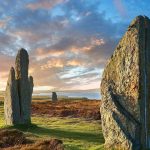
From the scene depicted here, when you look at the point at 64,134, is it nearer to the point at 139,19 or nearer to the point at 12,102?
the point at 12,102

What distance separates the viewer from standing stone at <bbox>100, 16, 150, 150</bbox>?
19.6m

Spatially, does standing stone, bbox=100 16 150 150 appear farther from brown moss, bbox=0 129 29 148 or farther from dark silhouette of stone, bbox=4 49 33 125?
dark silhouette of stone, bbox=4 49 33 125

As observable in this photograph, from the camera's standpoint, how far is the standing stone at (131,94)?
19.6 meters

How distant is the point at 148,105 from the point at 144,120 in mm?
757

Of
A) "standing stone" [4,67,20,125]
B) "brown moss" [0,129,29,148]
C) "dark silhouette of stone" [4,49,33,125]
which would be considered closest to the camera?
"brown moss" [0,129,29,148]

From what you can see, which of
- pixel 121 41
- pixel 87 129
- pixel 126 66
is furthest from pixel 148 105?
pixel 87 129

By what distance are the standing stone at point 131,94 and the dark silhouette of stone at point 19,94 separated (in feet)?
52.3

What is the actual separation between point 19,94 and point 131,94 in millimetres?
17917

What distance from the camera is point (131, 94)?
1986 centimetres

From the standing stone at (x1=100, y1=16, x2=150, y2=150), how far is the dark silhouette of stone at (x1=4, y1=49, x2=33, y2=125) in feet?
52.3

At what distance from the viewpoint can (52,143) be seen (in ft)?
74.6

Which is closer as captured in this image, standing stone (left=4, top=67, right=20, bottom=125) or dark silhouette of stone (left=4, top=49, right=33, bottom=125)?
standing stone (left=4, top=67, right=20, bottom=125)

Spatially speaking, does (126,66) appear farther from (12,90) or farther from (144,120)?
(12,90)

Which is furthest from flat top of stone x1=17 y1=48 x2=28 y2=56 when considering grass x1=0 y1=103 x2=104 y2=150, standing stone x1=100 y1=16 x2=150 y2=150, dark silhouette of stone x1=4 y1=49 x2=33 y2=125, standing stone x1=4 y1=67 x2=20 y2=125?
standing stone x1=100 y1=16 x2=150 y2=150
